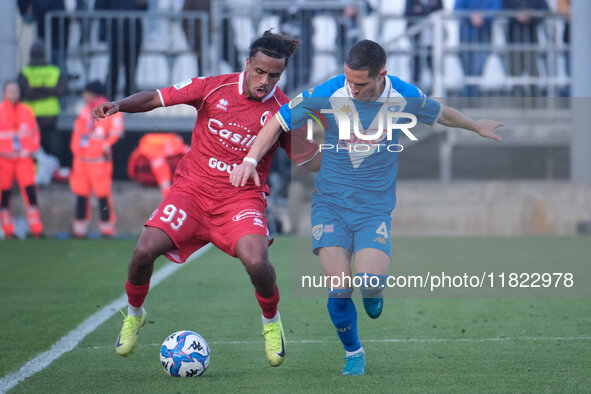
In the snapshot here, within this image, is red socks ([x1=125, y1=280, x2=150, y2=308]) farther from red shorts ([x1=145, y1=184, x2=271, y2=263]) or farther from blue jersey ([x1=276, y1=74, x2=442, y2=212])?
blue jersey ([x1=276, y1=74, x2=442, y2=212])

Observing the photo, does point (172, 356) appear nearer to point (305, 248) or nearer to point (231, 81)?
point (231, 81)

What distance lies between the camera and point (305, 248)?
36.1 feet

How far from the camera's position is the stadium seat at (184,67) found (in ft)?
55.0

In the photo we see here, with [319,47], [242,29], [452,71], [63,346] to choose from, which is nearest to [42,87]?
[242,29]

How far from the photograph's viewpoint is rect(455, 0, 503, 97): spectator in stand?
16337 millimetres

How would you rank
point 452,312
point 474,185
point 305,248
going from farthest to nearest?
point 474,185 → point 305,248 → point 452,312

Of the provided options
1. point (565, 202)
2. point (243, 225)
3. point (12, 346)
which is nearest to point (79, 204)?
point (565, 202)

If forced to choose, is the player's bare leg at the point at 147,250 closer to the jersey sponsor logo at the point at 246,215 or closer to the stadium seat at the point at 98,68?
the jersey sponsor logo at the point at 246,215

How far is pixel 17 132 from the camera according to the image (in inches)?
590

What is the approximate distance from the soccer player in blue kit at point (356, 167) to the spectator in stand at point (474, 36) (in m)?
10.2

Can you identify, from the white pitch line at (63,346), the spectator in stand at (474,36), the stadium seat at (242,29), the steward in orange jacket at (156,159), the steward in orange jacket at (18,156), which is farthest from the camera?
the stadium seat at (242,29)

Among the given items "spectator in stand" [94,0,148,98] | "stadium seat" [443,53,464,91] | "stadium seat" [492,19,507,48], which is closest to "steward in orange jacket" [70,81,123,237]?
"spectator in stand" [94,0,148,98]

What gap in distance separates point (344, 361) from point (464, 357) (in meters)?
0.76

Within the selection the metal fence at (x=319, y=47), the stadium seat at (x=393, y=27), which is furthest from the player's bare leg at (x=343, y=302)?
the stadium seat at (x=393, y=27)
